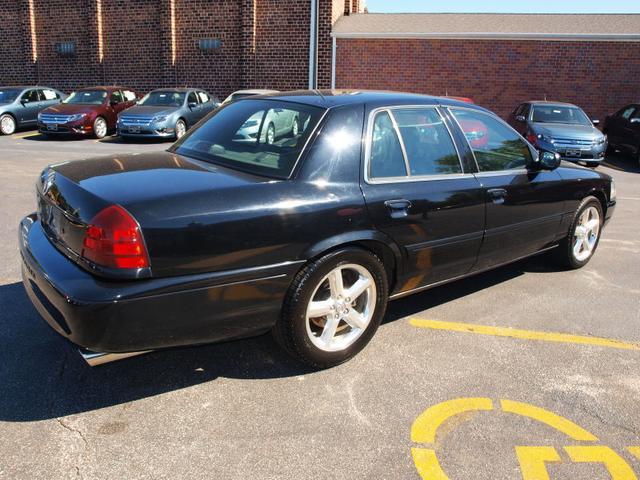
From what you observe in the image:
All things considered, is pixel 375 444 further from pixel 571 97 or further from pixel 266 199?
pixel 571 97

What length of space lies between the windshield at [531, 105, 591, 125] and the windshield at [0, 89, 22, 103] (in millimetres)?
14857

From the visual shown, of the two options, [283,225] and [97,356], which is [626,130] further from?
[97,356]

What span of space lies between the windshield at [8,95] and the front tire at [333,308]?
17169 mm

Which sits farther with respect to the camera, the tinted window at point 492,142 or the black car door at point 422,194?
the tinted window at point 492,142

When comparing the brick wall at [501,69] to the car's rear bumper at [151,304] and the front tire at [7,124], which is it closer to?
the front tire at [7,124]

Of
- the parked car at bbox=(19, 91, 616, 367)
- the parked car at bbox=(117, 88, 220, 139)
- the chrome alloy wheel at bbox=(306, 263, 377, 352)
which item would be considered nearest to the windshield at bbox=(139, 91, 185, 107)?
the parked car at bbox=(117, 88, 220, 139)

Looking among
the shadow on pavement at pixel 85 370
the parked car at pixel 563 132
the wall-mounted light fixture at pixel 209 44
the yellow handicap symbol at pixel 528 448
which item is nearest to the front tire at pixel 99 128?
the wall-mounted light fixture at pixel 209 44

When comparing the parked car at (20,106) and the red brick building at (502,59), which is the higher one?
the red brick building at (502,59)

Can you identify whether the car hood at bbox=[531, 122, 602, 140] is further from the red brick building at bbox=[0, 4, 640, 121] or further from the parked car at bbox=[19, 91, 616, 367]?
the parked car at bbox=[19, 91, 616, 367]

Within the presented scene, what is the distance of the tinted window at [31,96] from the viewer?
17545 mm

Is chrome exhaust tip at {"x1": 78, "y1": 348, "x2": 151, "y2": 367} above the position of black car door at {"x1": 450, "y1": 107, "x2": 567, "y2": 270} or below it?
below

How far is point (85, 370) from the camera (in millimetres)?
3240

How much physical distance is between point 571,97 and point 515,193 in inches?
635

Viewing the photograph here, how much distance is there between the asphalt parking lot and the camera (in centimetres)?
254
